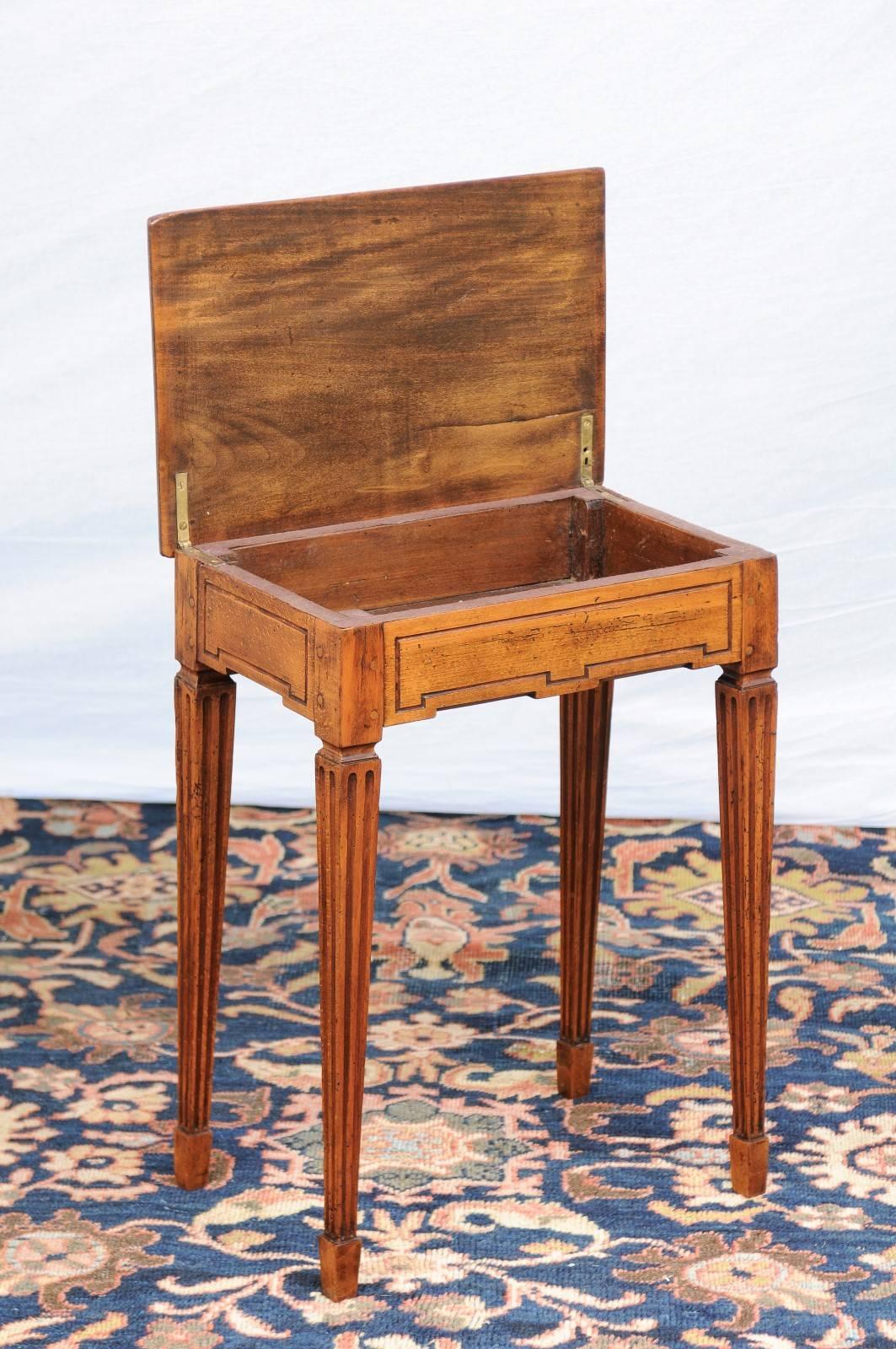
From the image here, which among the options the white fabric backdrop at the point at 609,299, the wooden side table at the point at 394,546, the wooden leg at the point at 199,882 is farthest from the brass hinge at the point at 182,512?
the white fabric backdrop at the point at 609,299

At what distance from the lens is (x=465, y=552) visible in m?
2.69

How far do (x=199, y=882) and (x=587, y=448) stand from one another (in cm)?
72

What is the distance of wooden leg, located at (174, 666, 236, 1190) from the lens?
254 cm

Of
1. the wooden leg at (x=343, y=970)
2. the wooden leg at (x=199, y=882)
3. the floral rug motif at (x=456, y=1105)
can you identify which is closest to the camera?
the wooden leg at (x=343, y=970)

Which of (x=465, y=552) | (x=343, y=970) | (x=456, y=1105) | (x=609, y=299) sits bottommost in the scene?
(x=456, y=1105)

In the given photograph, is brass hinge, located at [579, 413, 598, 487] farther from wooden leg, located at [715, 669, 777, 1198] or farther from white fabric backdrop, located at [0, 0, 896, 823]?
white fabric backdrop, located at [0, 0, 896, 823]

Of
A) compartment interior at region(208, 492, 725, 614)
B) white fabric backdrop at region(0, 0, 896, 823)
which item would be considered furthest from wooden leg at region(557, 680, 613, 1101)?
white fabric backdrop at region(0, 0, 896, 823)

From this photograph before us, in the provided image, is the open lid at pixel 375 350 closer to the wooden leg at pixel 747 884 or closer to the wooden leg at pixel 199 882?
the wooden leg at pixel 199 882

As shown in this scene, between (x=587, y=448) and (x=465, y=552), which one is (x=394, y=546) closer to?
(x=465, y=552)

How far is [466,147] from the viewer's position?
12.0 ft

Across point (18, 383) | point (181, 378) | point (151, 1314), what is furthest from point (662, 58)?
point (151, 1314)

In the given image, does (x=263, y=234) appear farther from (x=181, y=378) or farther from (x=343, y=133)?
(x=343, y=133)

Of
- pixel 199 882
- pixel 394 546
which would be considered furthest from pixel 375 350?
pixel 199 882

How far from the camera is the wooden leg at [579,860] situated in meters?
2.80
